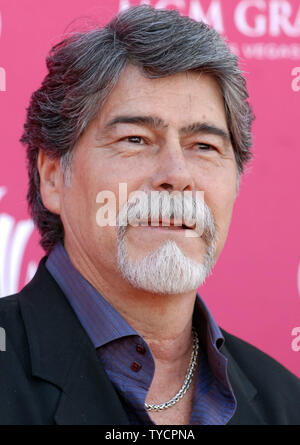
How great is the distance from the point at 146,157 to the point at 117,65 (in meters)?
0.25

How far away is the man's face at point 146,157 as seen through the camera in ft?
5.92

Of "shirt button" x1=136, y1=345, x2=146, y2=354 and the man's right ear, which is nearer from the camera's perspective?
"shirt button" x1=136, y1=345, x2=146, y2=354

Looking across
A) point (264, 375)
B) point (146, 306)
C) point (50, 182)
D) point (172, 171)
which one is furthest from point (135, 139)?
point (264, 375)

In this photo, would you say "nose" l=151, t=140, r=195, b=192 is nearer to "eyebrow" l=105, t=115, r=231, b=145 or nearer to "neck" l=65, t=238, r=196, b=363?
"eyebrow" l=105, t=115, r=231, b=145

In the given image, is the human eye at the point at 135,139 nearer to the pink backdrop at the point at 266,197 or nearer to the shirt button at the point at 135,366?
the shirt button at the point at 135,366

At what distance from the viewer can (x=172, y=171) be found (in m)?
1.78

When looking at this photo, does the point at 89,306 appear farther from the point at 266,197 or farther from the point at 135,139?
the point at 266,197

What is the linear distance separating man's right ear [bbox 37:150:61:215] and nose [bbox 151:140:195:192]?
0.33 metres

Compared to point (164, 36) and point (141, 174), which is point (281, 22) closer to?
point (164, 36)

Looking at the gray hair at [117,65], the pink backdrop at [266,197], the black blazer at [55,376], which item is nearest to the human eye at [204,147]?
the gray hair at [117,65]

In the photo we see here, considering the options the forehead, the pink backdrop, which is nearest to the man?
the forehead

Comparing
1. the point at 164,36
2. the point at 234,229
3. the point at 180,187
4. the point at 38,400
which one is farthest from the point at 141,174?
the point at 234,229

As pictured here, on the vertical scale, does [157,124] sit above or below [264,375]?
above

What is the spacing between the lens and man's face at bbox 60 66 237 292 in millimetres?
1804
